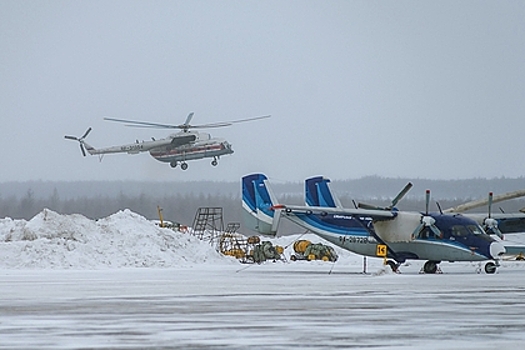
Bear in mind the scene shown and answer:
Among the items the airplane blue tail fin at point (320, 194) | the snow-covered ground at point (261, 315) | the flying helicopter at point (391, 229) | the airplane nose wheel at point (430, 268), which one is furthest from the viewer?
the airplane blue tail fin at point (320, 194)

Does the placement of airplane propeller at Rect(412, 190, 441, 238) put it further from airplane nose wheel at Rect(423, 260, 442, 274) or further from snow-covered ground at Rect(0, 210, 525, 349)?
snow-covered ground at Rect(0, 210, 525, 349)

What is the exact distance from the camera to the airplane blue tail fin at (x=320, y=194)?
49000 millimetres

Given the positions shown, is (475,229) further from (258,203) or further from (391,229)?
(258,203)

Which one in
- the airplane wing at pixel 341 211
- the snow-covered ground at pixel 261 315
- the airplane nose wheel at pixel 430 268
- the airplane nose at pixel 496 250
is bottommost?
the airplane nose wheel at pixel 430 268

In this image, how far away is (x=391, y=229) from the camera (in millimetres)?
42438

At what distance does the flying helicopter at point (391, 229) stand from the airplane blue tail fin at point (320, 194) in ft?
9.90

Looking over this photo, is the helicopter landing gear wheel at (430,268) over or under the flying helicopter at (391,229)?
under

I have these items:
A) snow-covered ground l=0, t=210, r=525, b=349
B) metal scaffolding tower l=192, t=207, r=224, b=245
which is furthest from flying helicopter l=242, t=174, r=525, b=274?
metal scaffolding tower l=192, t=207, r=224, b=245

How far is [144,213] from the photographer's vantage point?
75.1 m

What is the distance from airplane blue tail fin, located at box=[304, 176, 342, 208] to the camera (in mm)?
49000

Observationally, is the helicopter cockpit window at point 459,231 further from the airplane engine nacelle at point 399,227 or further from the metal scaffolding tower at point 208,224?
the metal scaffolding tower at point 208,224

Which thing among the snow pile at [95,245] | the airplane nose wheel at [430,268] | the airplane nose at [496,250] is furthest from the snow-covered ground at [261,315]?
the snow pile at [95,245]

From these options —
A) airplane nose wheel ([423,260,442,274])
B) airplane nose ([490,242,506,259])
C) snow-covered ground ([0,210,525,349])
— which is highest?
snow-covered ground ([0,210,525,349])

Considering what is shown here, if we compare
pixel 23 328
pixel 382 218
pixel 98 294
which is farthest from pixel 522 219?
pixel 23 328
